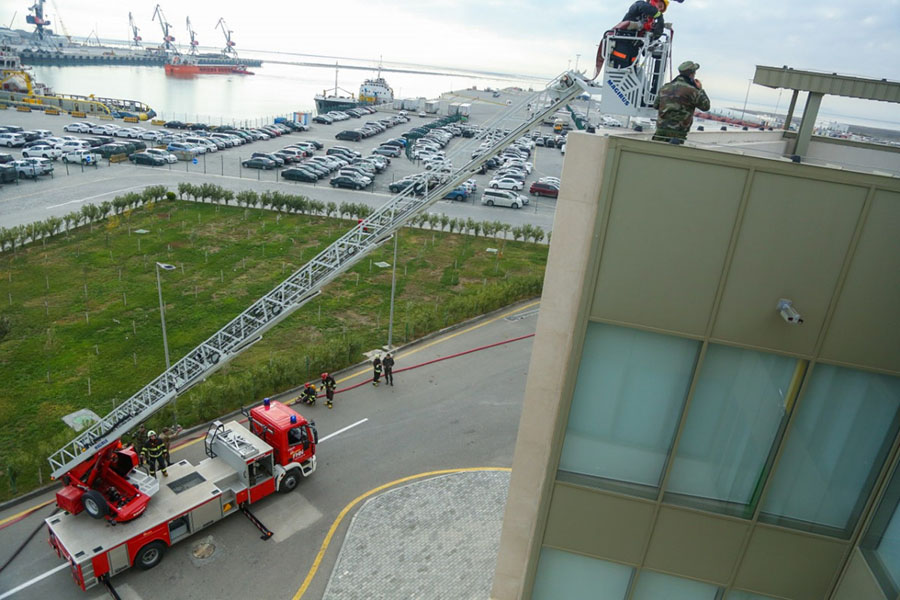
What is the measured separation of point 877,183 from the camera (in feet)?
16.5

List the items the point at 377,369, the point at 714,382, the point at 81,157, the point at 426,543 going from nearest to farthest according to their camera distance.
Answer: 1. the point at 714,382
2. the point at 426,543
3. the point at 377,369
4. the point at 81,157

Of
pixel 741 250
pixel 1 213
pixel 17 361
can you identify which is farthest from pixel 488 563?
pixel 1 213

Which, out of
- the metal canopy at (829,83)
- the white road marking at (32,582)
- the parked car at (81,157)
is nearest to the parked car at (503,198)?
the parked car at (81,157)

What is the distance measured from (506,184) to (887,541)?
44669 mm

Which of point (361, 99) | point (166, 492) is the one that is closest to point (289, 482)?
point (166, 492)

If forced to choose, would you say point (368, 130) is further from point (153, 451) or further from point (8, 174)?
point (153, 451)

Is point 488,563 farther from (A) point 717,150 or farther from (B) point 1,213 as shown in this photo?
(B) point 1,213

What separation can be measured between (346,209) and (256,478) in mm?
26282

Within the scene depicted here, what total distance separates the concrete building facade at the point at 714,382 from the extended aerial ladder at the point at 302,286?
908 centimetres

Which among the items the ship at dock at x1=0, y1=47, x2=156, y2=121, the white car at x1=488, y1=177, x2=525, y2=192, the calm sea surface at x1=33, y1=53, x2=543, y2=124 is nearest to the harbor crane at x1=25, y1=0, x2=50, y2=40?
the calm sea surface at x1=33, y1=53, x2=543, y2=124

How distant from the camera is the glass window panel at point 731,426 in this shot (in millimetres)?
5730

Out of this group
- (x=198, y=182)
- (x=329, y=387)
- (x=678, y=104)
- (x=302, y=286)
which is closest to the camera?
(x=678, y=104)

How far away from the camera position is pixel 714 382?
19.1 ft

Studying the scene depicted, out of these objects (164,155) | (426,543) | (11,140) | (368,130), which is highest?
(368,130)
